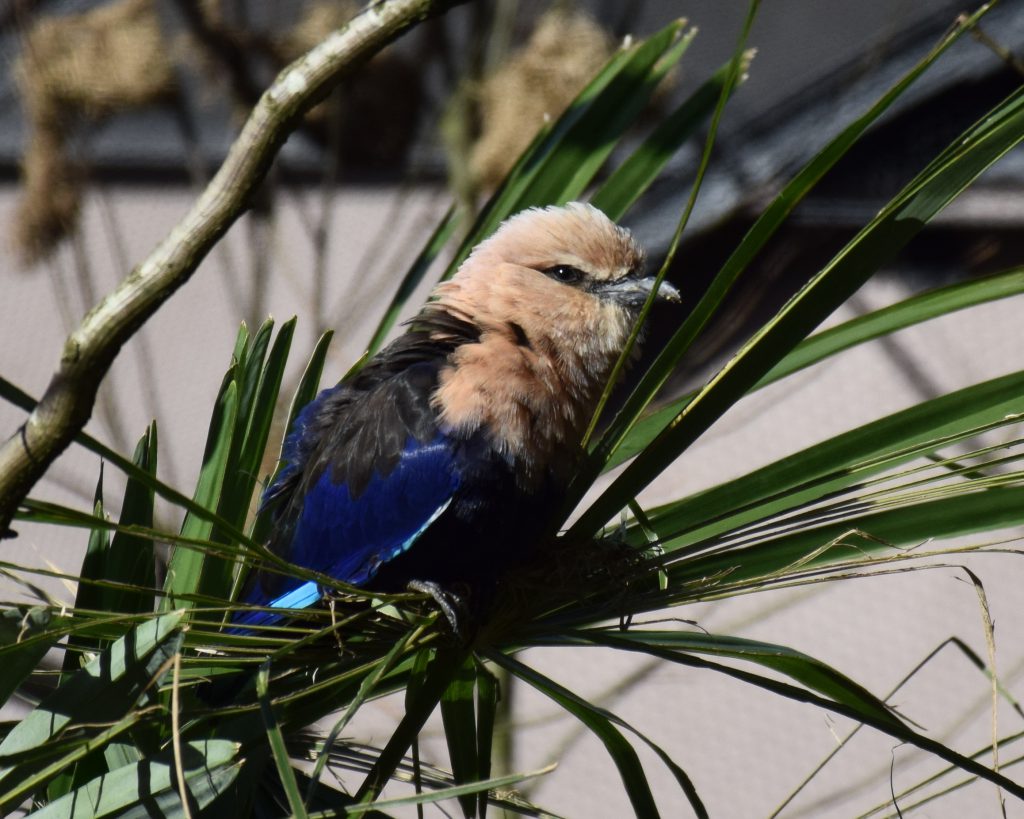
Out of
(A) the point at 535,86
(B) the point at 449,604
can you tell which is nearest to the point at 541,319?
(B) the point at 449,604

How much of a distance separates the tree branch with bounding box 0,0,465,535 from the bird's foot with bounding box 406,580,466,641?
44 centimetres

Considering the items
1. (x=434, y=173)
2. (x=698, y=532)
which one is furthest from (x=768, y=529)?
(x=434, y=173)

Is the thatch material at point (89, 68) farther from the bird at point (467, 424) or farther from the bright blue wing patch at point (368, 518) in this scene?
the bright blue wing patch at point (368, 518)

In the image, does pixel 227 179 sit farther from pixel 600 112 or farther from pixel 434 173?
pixel 434 173

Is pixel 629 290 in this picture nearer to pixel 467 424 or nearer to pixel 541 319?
pixel 541 319

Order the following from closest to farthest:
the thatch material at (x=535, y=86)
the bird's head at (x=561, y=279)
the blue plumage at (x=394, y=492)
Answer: the blue plumage at (x=394, y=492) → the bird's head at (x=561, y=279) → the thatch material at (x=535, y=86)

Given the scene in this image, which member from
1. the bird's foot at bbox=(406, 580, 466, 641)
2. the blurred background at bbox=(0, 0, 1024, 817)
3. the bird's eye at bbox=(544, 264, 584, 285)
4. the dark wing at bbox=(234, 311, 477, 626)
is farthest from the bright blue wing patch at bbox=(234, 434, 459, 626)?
the blurred background at bbox=(0, 0, 1024, 817)

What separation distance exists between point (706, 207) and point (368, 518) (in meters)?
1.74

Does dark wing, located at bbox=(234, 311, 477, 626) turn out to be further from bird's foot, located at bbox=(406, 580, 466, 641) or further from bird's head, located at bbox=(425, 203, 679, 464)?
bird's foot, located at bbox=(406, 580, 466, 641)

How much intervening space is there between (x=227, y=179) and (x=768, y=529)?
58 cm

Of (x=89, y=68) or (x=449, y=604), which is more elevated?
(x=89, y=68)

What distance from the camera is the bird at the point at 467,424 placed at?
1.46 meters

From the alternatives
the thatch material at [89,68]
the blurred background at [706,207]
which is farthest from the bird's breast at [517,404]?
the thatch material at [89,68]

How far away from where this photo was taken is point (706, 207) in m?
2.99
